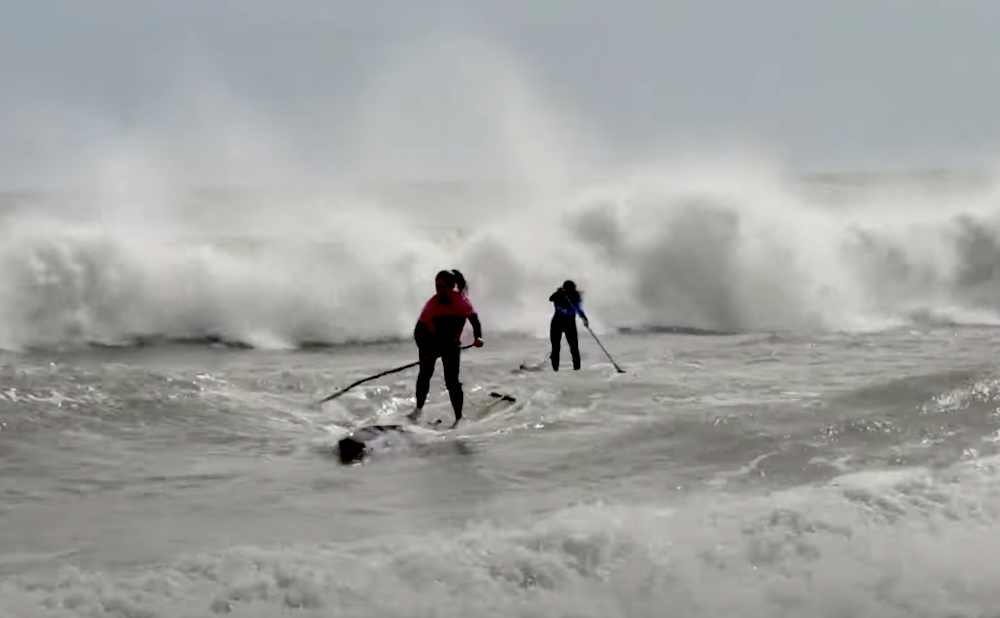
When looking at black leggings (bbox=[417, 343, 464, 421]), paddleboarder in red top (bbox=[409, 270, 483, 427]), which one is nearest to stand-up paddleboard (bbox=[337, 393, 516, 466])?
black leggings (bbox=[417, 343, 464, 421])

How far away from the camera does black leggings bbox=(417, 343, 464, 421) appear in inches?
469

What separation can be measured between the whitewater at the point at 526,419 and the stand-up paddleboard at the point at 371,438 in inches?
6.0

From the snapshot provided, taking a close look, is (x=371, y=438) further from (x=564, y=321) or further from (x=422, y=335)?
(x=564, y=321)

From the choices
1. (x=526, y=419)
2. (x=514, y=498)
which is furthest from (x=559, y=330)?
(x=514, y=498)

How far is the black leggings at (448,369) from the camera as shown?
11.9 meters

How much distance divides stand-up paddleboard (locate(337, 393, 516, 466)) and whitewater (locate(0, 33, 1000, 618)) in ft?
0.50

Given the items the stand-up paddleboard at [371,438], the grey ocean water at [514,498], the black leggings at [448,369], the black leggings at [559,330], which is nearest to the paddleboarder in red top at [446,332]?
the black leggings at [448,369]

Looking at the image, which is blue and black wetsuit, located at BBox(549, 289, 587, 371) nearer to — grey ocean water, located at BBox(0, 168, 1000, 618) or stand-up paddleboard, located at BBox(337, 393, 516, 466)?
grey ocean water, located at BBox(0, 168, 1000, 618)

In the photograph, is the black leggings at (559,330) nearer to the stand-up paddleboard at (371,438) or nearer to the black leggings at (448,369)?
the black leggings at (448,369)

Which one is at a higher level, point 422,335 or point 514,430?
point 422,335

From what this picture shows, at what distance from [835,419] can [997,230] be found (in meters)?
19.2

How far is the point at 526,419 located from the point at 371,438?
2.20m

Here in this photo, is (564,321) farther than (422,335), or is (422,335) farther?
(564,321)

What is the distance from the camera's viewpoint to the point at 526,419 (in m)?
11.9
